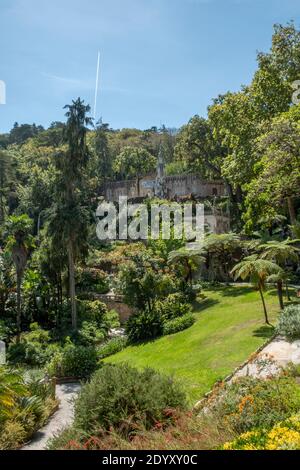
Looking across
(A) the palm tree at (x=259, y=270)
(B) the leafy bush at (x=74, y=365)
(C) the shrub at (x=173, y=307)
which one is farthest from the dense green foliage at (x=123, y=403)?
(C) the shrub at (x=173, y=307)

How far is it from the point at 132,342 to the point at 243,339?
10191mm

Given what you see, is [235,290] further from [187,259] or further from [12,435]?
[12,435]

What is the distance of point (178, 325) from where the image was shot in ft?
84.8

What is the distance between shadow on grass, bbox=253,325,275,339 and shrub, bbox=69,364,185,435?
8.51 meters

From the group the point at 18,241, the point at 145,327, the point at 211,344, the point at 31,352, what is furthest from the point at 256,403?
the point at 18,241

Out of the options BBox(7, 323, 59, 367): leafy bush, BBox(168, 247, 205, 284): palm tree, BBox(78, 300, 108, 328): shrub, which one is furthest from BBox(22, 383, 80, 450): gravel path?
BBox(168, 247, 205, 284): palm tree

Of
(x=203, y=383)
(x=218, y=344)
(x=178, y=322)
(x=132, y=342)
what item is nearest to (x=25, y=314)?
(x=132, y=342)

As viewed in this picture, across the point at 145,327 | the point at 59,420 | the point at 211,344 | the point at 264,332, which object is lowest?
the point at 59,420

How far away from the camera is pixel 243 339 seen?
61.5 feet

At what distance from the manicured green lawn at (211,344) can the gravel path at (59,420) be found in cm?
308

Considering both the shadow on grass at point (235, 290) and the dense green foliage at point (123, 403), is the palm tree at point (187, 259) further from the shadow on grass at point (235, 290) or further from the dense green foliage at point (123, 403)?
the dense green foliage at point (123, 403)
